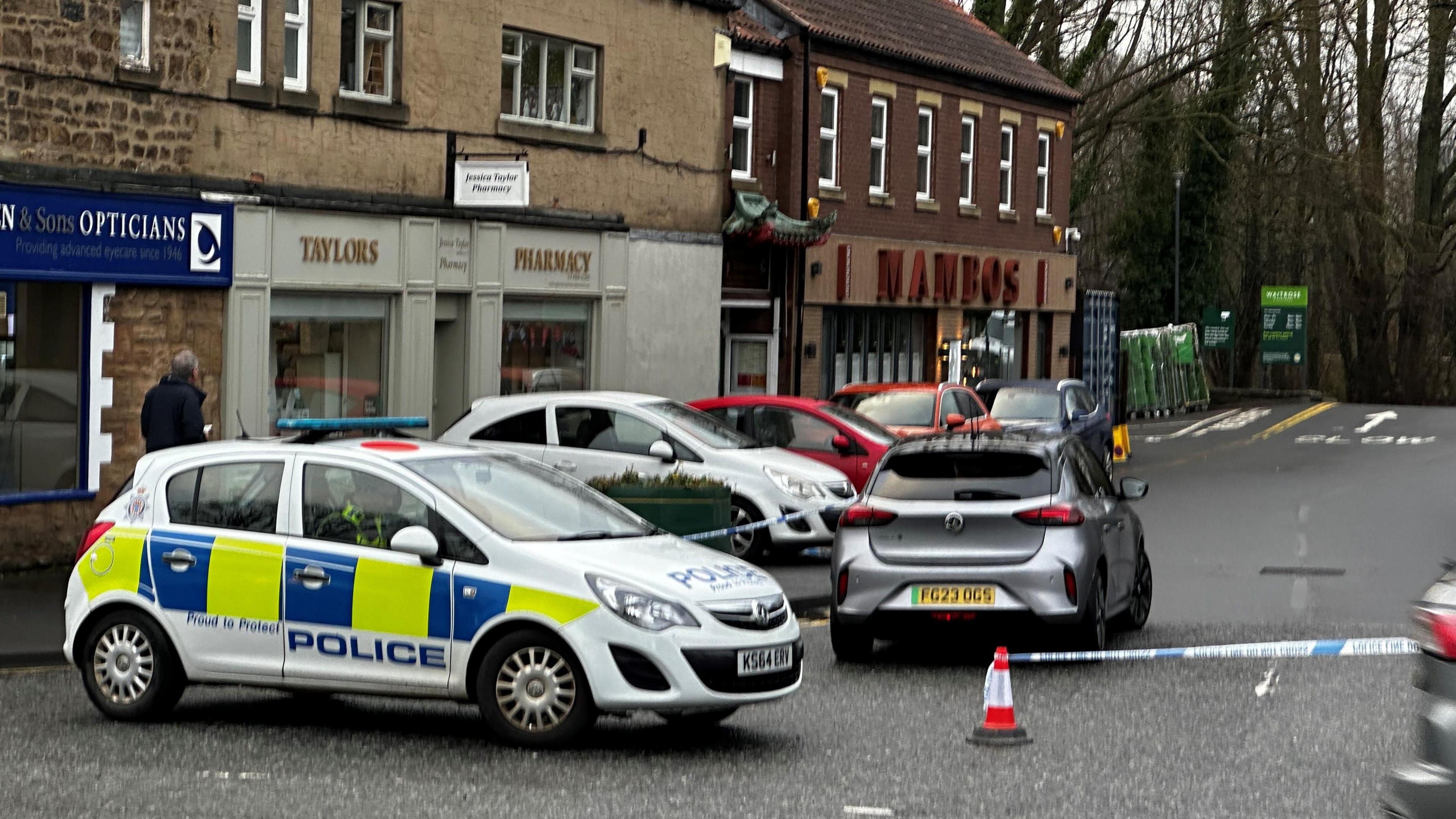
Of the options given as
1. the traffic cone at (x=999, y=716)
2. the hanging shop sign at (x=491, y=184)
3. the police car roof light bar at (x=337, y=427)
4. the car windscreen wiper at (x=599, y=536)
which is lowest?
the traffic cone at (x=999, y=716)

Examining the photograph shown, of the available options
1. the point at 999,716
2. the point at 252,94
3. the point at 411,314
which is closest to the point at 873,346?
the point at 411,314

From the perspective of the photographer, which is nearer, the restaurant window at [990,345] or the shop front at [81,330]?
the shop front at [81,330]

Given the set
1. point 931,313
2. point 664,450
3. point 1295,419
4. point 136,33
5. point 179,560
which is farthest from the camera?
point 1295,419

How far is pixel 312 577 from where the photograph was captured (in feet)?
30.9

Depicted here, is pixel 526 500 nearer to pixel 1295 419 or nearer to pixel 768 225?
Result: pixel 768 225

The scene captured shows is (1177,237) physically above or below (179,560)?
above

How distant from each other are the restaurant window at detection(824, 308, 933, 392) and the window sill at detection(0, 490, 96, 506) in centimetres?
1731

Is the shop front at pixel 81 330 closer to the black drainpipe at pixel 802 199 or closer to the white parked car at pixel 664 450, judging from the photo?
the white parked car at pixel 664 450

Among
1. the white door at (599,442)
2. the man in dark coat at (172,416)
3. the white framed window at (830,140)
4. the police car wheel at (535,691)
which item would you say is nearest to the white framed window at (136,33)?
the man in dark coat at (172,416)

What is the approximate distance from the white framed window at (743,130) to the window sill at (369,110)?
10154 mm

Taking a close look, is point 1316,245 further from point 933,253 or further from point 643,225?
point 643,225

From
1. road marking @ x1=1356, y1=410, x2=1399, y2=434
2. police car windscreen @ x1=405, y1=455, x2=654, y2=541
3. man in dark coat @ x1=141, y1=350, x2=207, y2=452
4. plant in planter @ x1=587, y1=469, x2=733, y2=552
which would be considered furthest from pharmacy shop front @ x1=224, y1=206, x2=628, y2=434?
road marking @ x1=1356, y1=410, x2=1399, y2=434

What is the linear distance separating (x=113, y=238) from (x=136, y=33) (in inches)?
80.0

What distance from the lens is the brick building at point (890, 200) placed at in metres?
30.9
